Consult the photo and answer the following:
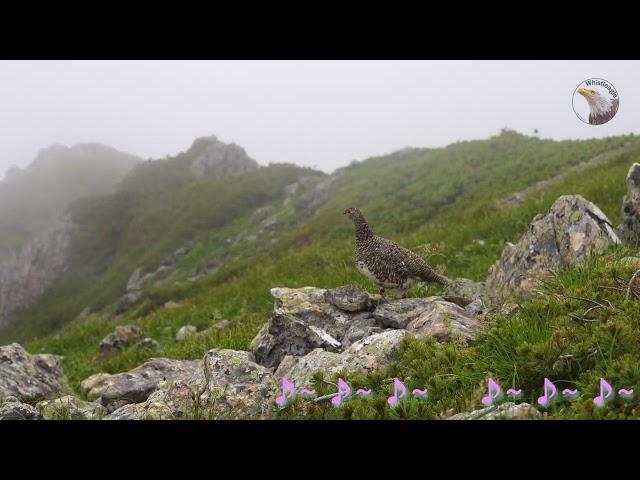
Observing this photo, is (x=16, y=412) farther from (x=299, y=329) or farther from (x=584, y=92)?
(x=584, y=92)

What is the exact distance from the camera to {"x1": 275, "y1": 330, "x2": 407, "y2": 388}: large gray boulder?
622 centimetres

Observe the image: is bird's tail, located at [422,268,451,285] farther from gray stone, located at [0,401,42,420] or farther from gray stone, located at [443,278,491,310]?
gray stone, located at [0,401,42,420]

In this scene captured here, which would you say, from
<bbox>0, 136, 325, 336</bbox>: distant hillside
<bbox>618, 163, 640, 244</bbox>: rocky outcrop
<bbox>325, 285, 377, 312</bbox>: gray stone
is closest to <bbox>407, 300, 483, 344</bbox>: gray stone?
<bbox>325, 285, 377, 312</bbox>: gray stone

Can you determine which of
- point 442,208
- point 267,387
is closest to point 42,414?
point 267,387

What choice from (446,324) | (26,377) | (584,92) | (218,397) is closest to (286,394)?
(218,397)

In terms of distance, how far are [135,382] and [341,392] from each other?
14.6ft

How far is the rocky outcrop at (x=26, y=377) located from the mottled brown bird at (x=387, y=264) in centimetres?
558

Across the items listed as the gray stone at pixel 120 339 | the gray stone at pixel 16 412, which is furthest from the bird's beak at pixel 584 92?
the gray stone at pixel 120 339

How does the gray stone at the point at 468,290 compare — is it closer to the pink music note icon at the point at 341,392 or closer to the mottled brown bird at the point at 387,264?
the mottled brown bird at the point at 387,264

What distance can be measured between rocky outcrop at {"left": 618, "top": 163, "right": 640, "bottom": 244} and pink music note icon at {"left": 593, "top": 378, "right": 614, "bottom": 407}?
18.7 feet

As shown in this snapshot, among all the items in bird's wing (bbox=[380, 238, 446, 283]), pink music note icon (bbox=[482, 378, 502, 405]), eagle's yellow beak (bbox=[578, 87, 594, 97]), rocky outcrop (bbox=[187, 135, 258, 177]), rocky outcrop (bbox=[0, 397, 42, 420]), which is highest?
rocky outcrop (bbox=[187, 135, 258, 177])

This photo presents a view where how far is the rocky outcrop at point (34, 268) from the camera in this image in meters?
52.8
